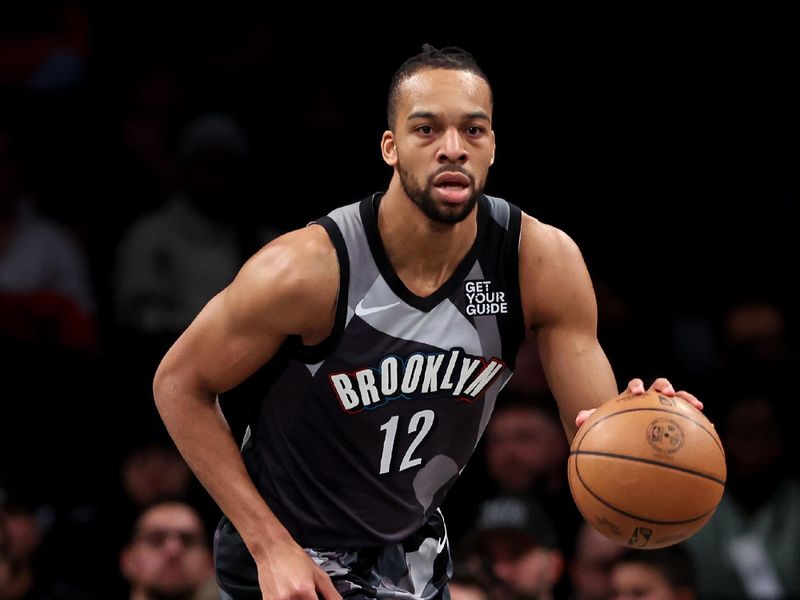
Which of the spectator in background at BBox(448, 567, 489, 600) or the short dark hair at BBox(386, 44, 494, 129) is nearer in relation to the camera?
the short dark hair at BBox(386, 44, 494, 129)

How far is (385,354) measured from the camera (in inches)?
173

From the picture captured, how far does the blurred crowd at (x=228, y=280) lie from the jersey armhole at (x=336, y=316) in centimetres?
202

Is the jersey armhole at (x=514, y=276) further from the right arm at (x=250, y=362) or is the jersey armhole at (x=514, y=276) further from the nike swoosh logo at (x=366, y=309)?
the right arm at (x=250, y=362)

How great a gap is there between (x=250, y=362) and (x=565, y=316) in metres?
0.91

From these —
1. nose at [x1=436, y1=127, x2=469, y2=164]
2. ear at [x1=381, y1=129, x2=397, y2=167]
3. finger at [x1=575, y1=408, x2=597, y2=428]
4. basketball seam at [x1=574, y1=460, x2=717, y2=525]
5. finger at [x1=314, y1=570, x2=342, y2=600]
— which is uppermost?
nose at [x1=436, y1=127, x2=469, y2=164]

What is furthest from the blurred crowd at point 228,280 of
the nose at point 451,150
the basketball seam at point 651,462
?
the nose at point 451,150

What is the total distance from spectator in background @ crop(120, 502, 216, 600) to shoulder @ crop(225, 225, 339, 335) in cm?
254

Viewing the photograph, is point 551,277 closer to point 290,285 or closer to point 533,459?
point 290,285

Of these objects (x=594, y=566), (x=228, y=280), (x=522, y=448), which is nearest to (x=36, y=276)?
(x=228, y=280)

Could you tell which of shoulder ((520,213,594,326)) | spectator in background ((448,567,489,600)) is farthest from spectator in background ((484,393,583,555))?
shoulder ((520,213,594,326))

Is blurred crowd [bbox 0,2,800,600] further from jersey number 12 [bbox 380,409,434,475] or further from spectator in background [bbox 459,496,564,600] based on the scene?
jersey number 12 [bbox 380,409,434,475]

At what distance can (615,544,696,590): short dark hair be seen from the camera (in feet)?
20.7

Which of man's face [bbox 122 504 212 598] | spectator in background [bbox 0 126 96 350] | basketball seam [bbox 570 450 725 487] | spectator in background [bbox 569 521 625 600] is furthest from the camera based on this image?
spectator in background [bbox 0 126 96 350]

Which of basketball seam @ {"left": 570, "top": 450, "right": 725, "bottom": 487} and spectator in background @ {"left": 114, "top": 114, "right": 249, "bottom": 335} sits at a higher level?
basketball seam @ {"left": 570, "top": 450, "right": 725, "bottom": 487}
